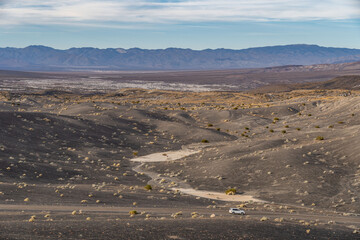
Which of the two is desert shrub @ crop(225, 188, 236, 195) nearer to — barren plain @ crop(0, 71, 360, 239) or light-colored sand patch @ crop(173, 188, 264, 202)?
light-colored sand patch @ crop(173, 188, 264, 202)

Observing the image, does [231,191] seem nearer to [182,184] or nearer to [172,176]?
[182,184]

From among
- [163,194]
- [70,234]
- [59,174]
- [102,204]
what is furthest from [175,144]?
[70,234]

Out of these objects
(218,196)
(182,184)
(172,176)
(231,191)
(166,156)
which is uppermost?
(231,191)

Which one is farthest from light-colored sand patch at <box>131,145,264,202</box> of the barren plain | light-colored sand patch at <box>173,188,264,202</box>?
the barren plain

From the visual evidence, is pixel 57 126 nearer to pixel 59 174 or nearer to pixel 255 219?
pixel 59 174

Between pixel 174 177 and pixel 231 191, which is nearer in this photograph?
pixel 231 191

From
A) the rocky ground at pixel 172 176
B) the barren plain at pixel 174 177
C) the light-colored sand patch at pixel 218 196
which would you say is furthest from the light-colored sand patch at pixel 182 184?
the rocky ground at pixel 172 176

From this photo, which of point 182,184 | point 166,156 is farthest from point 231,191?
point 166,156

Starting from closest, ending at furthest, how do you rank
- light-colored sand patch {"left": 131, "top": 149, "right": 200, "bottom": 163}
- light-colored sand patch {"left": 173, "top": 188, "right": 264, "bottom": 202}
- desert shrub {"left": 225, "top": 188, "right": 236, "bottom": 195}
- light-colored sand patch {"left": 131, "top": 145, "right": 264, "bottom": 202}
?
light-colored sand patch {"left": 173, "top": 188, "right": 264, "bottom": 202} < light-colored sand patch {"left": 131, "top": 145, "right": 264, "bottom": 202} < desert shrub {"left": 225, "top": 188, "right": 236, "bottom": 195} < light-colored sand patch {"left": 131, "top": 149, "right": 200, "bottom": 163}
